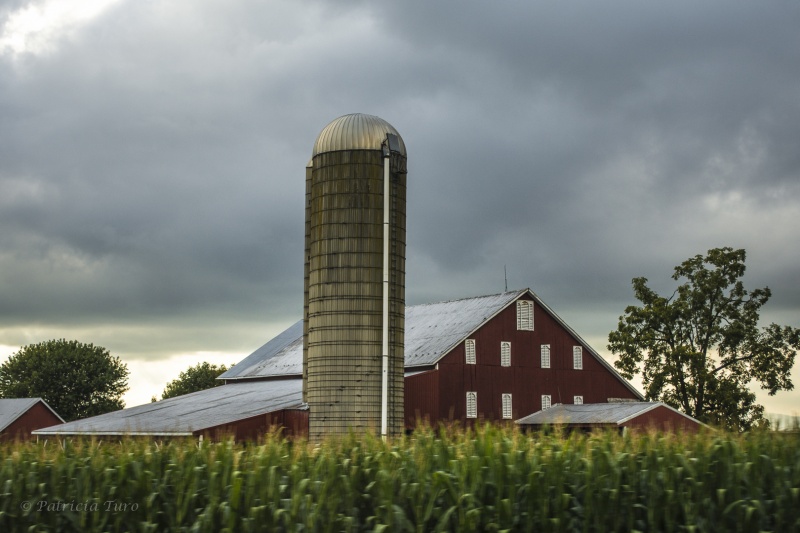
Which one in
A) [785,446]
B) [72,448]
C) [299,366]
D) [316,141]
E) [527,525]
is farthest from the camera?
[299,366]

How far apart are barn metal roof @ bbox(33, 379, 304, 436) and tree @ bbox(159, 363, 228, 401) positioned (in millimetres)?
44339

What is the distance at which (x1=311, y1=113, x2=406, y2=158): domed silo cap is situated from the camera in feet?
86.0

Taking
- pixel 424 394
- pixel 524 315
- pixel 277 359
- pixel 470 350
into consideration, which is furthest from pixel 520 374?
pixel 277 359

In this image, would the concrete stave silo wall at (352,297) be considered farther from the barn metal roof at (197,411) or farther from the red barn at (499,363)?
the red barn at (499,363)

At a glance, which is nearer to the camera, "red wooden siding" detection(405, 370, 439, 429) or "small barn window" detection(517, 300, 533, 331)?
"red wooden siding" detection(405, 370, 439, 429)

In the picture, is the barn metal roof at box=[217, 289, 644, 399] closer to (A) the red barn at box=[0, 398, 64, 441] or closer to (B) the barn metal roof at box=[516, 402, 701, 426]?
(B) the barn metal roof at box=[516, 402, 701, 426]

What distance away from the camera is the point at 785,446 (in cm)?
1249

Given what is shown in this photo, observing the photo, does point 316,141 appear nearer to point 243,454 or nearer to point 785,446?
point 243,454

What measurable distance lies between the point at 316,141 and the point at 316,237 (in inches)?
122

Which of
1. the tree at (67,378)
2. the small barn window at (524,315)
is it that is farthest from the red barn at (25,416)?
the small barn window at (524,315)

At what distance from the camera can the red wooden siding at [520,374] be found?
3869 cm

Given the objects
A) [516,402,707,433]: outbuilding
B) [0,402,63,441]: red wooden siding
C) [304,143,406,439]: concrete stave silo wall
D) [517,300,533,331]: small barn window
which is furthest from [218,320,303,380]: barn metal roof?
[304,143,406,439]: concrete stave silo wall

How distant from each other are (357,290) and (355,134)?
14.5 feet

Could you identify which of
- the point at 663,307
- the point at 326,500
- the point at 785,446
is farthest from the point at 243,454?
the point at 663,307
